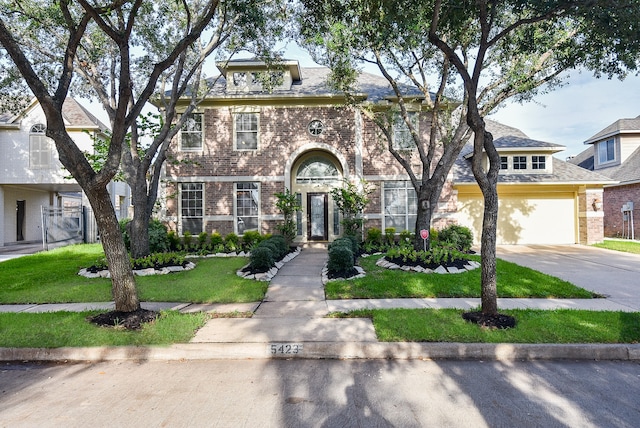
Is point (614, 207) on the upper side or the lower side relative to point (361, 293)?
upper

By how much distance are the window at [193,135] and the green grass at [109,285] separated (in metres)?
6.05

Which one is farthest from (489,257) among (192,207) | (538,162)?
(538,162)

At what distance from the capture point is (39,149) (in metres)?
17.8

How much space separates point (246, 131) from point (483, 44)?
1113 cm

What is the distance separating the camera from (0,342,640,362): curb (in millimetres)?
4691

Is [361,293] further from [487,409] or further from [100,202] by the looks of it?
[100,202]

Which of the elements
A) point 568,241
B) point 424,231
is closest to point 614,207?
point 568,241

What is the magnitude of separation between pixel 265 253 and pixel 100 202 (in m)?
4.36

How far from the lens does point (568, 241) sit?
54.6 feet

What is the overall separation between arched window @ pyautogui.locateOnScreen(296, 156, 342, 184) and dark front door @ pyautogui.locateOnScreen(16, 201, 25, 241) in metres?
17.0

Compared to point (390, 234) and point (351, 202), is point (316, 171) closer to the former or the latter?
point (351, 202)

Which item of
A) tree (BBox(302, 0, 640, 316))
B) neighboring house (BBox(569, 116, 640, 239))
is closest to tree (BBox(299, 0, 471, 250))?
tree (BBox(302, 0, 640, 316))

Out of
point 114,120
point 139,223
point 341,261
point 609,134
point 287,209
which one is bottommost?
point 341,261

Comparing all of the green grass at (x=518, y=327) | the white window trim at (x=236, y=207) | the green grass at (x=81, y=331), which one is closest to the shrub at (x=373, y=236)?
the white window trim at (x=236, y=207)
